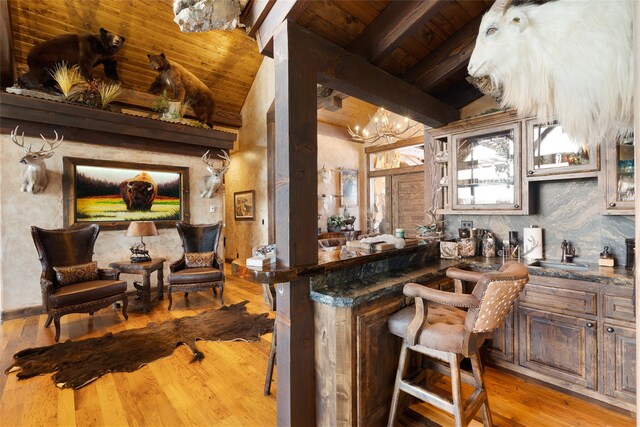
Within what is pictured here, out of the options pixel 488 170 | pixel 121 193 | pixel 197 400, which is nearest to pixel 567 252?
pixel 488 170

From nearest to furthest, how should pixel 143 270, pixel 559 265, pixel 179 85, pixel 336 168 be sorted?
pixel 559 265, pixel 143 270, pixel 179 85, pixel 336 168

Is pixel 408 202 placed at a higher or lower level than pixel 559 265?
higher

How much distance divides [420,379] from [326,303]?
106cm

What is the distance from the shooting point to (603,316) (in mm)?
1990

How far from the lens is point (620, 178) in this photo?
216 centimetres

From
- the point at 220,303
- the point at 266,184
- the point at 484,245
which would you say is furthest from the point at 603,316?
the point at 266,184

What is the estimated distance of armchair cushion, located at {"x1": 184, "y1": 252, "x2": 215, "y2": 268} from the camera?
14.5ft

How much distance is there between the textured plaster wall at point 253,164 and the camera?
645 cm

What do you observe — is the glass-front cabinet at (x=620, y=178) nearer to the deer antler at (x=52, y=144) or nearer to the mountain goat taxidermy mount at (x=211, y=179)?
the mountain goat taxidermy mount at (x=211, y=179)

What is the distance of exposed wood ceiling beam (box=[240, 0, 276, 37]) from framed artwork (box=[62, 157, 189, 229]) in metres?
3.83

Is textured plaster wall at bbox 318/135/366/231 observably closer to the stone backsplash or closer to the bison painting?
the bison painting

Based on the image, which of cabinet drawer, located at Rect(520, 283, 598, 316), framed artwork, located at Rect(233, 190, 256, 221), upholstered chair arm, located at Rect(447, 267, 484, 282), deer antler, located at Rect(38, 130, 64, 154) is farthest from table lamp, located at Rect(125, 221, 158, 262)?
cabinet drawer, located at Rect(520, 283, 598, 316)

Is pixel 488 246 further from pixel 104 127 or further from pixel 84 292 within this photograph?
pixel 104 127

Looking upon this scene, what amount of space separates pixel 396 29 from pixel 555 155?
1771 millimetres
